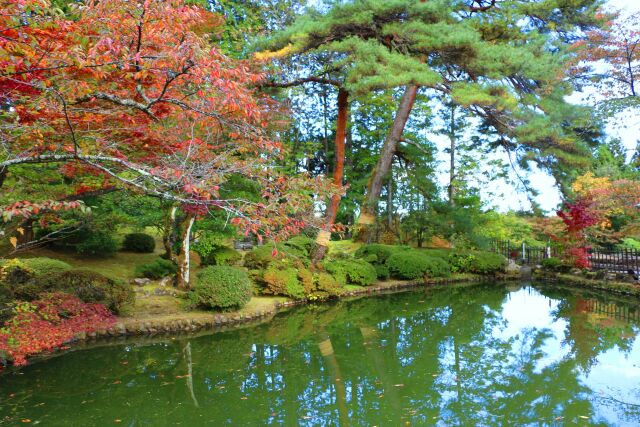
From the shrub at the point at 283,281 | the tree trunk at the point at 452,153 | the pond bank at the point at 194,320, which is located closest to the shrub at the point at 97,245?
the pond bank at the point at 194,320

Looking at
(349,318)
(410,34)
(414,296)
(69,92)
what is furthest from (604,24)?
(69,92)

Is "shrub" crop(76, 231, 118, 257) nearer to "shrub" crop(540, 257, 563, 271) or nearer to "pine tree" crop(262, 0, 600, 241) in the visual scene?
"pine tree" crop(262, 0, 600, 241)

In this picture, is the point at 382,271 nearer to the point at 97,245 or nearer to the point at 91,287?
the point at 97,245

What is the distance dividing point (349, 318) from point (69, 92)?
6.67 metres

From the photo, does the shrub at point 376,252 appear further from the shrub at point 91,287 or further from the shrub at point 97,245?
the shrub at point 91,287

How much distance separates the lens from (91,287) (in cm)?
686

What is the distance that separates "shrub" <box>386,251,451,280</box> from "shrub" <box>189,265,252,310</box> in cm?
604

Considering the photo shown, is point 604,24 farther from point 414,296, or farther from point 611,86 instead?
point 414,296

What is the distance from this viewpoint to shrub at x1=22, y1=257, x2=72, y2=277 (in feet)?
21.9

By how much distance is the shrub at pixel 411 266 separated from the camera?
511 inches

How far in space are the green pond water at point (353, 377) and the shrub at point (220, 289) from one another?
0.70 meters

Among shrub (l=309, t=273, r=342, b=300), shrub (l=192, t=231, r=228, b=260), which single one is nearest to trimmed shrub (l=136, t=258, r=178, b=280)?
shrub (l=192, t=231, r=228, b=260)

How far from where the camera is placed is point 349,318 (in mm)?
8742

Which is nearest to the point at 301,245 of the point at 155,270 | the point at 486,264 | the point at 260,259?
the point at 260,259
